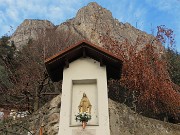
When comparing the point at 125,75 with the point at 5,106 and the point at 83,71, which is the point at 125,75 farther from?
the point at 83,71

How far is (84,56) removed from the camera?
27.5ft

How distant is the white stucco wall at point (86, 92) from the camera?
7.22 m

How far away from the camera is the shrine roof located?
803 cm

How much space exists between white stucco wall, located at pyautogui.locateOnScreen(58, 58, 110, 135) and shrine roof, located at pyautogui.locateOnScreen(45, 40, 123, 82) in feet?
0.52

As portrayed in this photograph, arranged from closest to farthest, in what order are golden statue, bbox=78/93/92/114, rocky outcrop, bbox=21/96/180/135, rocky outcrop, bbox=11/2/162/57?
golden statue, bbox=78/93/92/114
rocky outcrop, bbox=21/96/180/135
rocky outcrop, bbox=11/2/162/57

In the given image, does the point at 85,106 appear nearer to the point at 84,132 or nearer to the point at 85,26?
the point at 84,132

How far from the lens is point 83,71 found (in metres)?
8.13

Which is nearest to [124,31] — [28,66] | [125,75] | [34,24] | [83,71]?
[34,24]

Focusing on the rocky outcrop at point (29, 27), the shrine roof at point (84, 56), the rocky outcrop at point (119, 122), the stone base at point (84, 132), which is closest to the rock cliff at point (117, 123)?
the rocky outcrop at point (119, 122)

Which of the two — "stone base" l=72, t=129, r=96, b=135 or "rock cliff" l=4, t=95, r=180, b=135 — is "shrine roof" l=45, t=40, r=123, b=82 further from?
"rock cliff" l=4, t=95, r=180, b=135

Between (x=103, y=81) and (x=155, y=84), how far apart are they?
9697 millimetres

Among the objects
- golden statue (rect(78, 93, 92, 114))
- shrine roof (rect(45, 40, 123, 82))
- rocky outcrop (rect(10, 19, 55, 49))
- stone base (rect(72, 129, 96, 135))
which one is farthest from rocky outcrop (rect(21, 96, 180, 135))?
rocky outcrop (rect(10, 19, 55, 49))

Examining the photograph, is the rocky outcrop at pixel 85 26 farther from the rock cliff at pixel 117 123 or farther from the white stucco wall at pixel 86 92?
the white stucco wall at pixel 86 92

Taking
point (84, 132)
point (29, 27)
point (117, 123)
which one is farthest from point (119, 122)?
point (29, 27)
